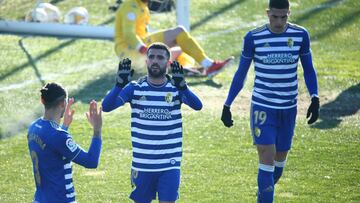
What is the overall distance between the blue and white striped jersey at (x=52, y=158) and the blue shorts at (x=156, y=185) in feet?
3.45

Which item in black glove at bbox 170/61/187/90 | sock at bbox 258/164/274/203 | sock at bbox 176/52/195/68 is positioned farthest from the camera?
sock at bbox 176/52/195/68

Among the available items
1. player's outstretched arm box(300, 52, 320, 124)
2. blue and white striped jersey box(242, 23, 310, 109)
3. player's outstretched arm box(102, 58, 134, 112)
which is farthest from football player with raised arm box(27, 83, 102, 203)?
player's outstretched arm box(300, 52, 320, 124)

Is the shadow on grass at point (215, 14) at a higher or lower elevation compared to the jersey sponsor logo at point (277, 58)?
higher

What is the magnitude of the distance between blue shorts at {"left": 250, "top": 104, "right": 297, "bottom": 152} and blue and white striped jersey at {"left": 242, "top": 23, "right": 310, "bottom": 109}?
72 millimetres

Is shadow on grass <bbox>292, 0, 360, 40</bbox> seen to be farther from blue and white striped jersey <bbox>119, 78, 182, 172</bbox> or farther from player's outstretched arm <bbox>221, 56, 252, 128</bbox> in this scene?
blue and white striped jersey <bbox>119, 78, 182, 172</bbox>

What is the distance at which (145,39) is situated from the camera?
17438 millimetres

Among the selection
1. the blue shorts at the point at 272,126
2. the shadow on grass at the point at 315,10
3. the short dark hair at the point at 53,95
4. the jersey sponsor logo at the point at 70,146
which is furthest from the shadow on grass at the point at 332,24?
the jersey sponsor logo at the point at 70,146

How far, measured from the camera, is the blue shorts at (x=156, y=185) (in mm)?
9344

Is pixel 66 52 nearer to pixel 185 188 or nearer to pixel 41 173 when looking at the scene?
pixel 185 188

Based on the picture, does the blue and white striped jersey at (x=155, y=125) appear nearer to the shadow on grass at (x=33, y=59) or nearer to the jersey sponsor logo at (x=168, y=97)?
the jersey sponsor logo at (x=168, y=97)

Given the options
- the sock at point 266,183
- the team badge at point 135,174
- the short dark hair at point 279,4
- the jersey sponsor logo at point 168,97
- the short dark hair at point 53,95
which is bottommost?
the sock at point 266,183

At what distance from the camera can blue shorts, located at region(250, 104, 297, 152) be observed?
34.1ft

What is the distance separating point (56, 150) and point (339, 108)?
8.04 metres

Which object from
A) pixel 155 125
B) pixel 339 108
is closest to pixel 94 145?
pixel 155 125
